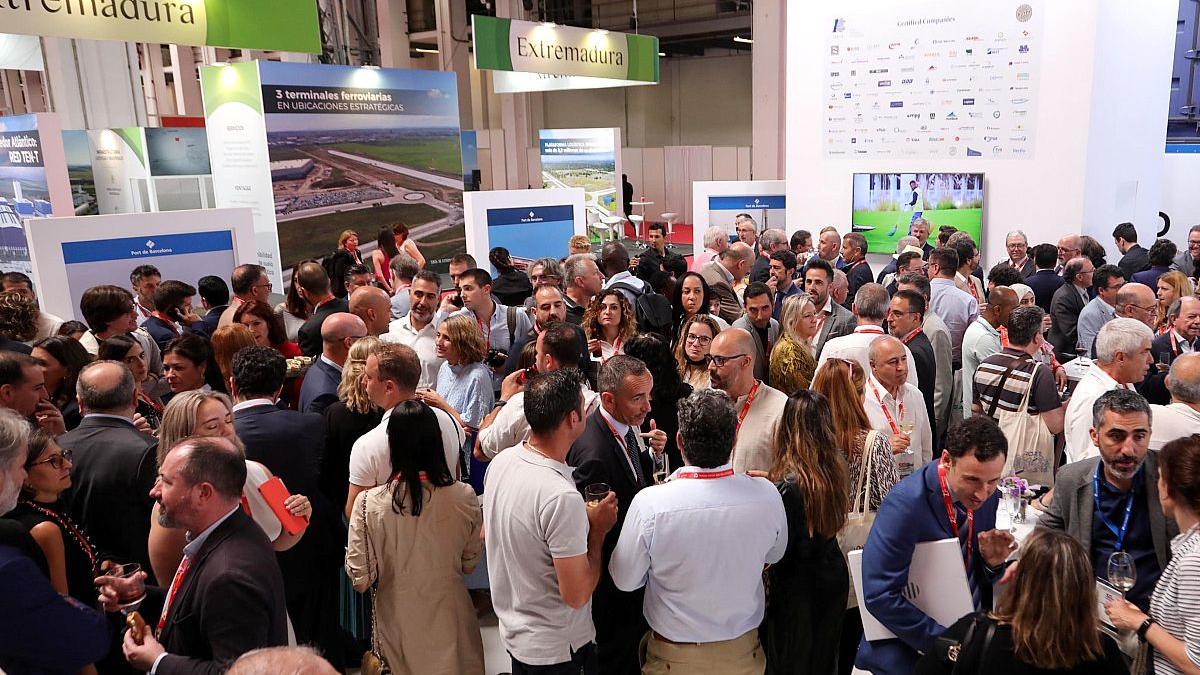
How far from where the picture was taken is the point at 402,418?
2461 mm

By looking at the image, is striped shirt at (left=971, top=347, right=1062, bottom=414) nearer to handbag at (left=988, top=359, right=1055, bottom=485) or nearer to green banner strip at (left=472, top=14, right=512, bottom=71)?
handbag at (left=988, top=359, right=1055, bottom=485)

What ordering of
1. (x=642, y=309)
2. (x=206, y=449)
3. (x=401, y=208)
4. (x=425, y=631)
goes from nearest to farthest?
1. (x=206, y=449)
2. (x=425, y=631)
3. (x=642, y=309)
4. (x=401, y=208)

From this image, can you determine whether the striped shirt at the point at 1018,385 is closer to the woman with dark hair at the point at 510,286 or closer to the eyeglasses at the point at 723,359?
the eyeglasses at the point at 723,359

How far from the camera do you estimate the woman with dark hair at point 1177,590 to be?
1.98 meters

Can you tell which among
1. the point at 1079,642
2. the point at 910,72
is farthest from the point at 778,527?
the point at 910,72

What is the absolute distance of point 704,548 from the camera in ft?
7.45

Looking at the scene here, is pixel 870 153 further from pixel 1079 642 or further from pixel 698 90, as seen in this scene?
pixel 698 90

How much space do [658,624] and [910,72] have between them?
27.7 feet

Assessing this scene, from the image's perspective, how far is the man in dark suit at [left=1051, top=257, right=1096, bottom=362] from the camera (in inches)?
219

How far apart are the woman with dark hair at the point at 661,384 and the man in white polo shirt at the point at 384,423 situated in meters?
0.85

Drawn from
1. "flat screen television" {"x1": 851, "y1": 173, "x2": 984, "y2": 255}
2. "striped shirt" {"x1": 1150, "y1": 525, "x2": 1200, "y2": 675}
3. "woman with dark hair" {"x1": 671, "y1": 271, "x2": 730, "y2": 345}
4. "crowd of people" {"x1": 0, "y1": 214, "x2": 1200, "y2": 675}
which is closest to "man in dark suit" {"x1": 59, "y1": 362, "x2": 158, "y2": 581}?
"crowd of people" {"x1": 0, "y1": 214, "x2": 1200, "y2": 675}

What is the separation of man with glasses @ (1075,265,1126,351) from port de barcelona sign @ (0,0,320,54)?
6.61 metres

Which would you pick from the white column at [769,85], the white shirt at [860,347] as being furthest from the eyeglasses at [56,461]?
the white column at [769,85]

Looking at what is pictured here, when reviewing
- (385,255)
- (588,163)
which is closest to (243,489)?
(385,255)
